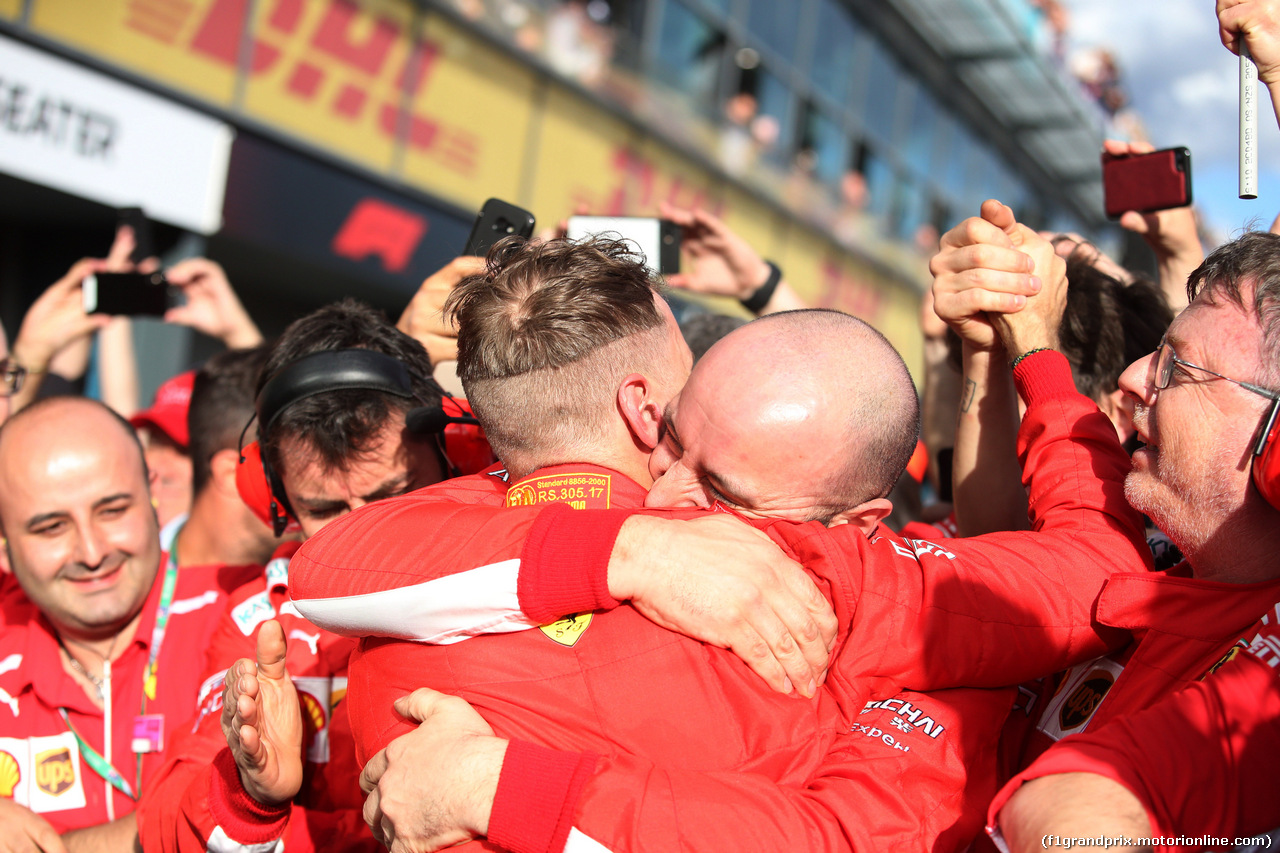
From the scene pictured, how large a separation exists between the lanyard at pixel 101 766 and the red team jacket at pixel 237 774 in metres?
0.60

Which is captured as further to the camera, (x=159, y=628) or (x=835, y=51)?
(x=835, y=51)

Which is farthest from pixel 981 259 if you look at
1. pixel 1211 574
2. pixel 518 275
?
pixel 518 275

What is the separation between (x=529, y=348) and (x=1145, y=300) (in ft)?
5.29

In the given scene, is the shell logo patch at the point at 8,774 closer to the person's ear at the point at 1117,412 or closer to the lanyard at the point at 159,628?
the lanyard at the point at 159,628

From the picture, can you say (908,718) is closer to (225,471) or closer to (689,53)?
(225,471)

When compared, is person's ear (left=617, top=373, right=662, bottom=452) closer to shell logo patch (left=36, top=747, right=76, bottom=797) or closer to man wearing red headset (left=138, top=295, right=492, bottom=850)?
man wearing red headset (left=138, top=295, right=492, bottom=850)

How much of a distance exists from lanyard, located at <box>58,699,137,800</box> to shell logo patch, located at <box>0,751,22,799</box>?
0.16 metres

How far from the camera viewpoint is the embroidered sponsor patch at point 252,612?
252 cm

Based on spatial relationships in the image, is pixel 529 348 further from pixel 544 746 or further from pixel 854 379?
pixel 544 746

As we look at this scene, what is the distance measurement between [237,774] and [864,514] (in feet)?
4.47

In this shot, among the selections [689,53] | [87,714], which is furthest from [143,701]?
[689,53]

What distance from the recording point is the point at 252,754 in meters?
1.87

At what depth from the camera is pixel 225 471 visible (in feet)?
11.8

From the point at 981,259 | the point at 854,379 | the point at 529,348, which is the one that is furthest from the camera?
the point at 981,259
